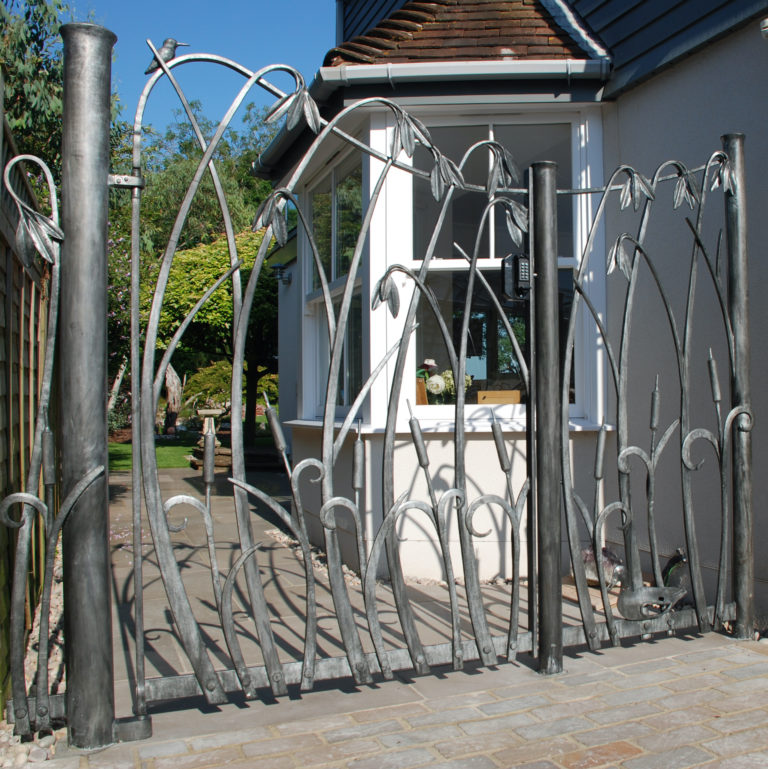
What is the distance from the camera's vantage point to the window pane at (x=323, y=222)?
7016mm

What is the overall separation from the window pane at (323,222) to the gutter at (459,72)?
4.91ft

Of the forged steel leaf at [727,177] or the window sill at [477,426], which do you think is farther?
the window sill at [477,426]

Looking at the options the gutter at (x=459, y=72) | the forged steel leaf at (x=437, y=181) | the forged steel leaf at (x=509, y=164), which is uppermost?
the gutter at (x=459, y=72)

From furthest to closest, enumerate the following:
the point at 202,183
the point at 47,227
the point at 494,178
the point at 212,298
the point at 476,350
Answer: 1. the point at 202,183
2. the point at 212,298
3. the point at 476,350
4. the point at 494,178
5. the point at 47,227

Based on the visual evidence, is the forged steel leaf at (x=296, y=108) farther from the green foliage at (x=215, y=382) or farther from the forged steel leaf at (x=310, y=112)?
the green foliage at (x=215, y=382)

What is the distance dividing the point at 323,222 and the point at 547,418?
4258mm

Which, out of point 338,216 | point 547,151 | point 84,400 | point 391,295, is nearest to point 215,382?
point 338,216

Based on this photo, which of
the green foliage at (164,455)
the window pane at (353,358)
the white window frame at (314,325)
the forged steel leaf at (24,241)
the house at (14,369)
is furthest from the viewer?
the green foliage at (164,455)

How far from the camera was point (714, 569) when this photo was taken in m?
4.79

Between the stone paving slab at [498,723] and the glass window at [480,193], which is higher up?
the glass window at [480,193]

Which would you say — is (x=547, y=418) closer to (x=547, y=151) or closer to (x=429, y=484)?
(x=429, y=484)

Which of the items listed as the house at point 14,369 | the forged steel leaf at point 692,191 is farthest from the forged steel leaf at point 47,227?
the forged steel leaf at point 692,191

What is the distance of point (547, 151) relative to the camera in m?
5.88

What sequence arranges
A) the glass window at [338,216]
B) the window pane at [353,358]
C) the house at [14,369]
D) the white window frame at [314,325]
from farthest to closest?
the white window frame at [314,325]
the glass window at [338,216]
the window pane at [353,358]
the house at [14,369]
